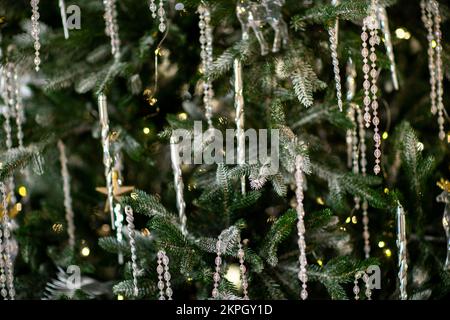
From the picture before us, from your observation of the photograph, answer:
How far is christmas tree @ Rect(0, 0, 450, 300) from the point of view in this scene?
1.16m

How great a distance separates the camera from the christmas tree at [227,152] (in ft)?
3.79

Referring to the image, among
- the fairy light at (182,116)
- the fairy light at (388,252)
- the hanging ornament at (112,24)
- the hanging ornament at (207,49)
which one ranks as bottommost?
the fairy light at (388,252)

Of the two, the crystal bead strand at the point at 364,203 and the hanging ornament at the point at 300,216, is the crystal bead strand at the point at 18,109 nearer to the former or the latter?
the hanging ornament at the point at 300,216

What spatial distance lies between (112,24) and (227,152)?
0.40 m

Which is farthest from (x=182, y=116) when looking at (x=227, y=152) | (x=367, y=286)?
(x=367, y=286)

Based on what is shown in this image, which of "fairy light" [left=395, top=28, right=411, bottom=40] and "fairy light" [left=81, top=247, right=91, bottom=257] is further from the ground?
"fairy light" [left=395, top=28, right=411, bottom=40]

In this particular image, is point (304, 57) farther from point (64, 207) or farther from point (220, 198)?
point (64, 207)

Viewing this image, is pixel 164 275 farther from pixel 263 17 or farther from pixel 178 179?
pixel 263 17

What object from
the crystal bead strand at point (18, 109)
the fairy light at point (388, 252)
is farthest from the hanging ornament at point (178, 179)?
the fairy light at point (388, 252)

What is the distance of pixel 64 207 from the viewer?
1566 mm

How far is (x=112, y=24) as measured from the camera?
4.15 feet

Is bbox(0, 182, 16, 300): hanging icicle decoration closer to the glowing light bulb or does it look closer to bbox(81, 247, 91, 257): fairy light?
bbox(81, 247, 91, 257): fairy light

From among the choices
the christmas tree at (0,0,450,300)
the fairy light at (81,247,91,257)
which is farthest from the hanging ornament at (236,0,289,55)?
the fairy light at (81,247,91,257)
